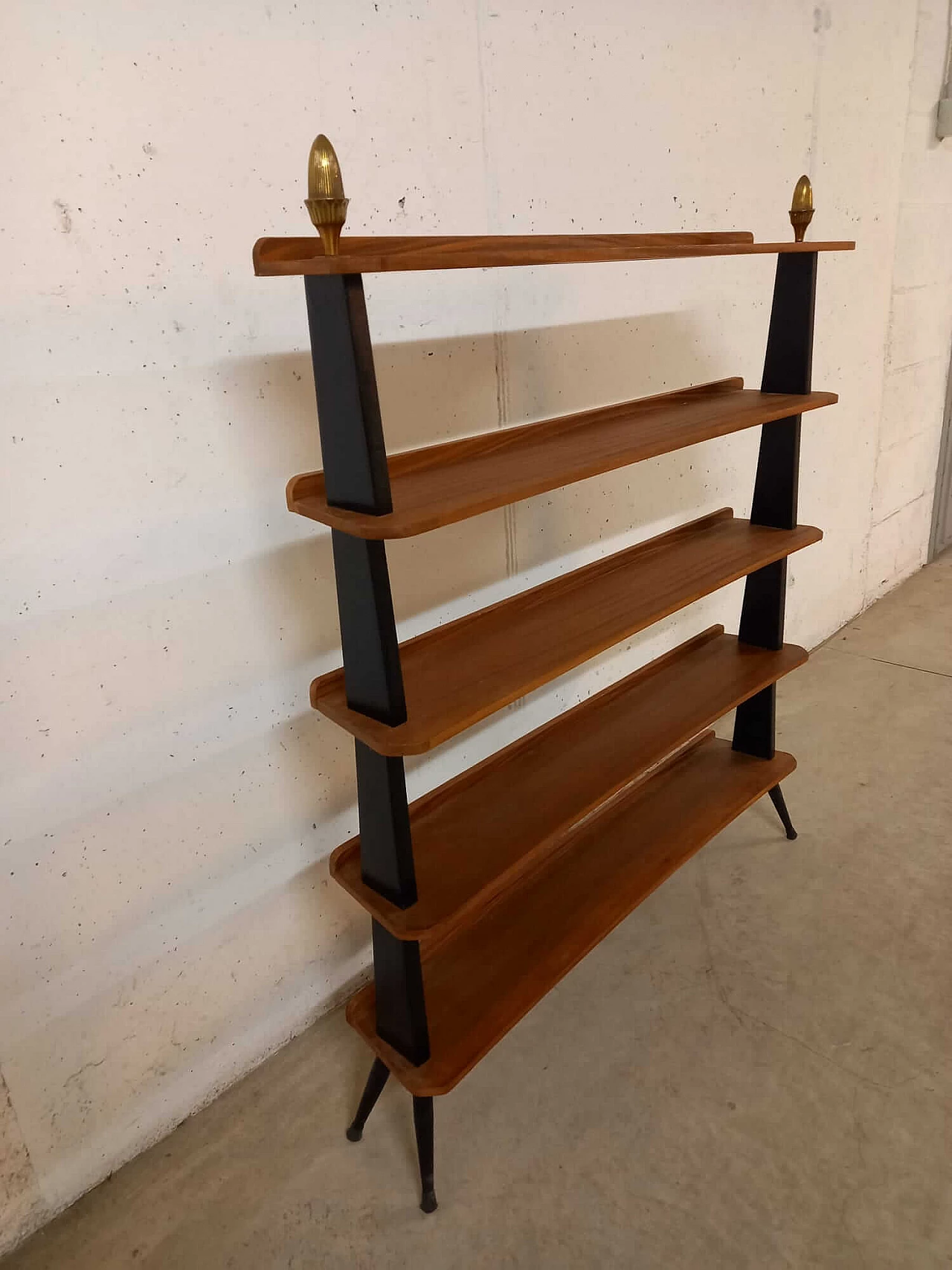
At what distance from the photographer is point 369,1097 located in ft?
5.01

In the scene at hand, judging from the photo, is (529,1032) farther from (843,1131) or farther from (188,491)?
(188,491)

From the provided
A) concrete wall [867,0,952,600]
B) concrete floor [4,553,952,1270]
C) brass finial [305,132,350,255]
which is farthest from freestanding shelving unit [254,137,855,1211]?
concrete wall [867,0,952,600]

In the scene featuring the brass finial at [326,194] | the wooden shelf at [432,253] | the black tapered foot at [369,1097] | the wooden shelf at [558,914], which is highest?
the brass finial at [326,194]

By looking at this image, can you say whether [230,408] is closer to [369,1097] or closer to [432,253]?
[432,253]

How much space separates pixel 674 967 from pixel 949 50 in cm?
306

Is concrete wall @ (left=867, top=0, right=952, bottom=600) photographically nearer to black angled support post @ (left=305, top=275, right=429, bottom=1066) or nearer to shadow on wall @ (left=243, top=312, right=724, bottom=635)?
shadow on wall @ (left=243, top=312, right=724, bottom=635)

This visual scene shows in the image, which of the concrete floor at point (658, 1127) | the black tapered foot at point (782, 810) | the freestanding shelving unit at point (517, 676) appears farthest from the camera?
the black tapered foot at point (782, 810)

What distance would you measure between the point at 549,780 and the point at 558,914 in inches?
10.2

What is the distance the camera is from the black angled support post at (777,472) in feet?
5.83

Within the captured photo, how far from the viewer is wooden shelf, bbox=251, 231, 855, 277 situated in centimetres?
98

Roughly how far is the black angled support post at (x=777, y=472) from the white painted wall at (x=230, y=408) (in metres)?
0.33

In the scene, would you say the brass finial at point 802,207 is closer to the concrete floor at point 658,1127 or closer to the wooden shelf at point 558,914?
the wooden shelf at point 558,914

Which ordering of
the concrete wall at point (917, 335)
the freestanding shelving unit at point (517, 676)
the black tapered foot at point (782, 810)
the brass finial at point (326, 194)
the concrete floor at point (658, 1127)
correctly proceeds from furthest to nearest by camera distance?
the concrete wall at point (917, 335) → the black tapered foot at point (782, 810) → the concrete floor at point (658, 1127) → the freestanding shelving unit at point (517, 676) → the brass finial at point (326, 194)

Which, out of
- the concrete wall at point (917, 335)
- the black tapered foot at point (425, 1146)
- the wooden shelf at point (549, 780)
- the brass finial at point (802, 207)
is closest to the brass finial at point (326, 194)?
the wooden shelf at point (549, 780)
